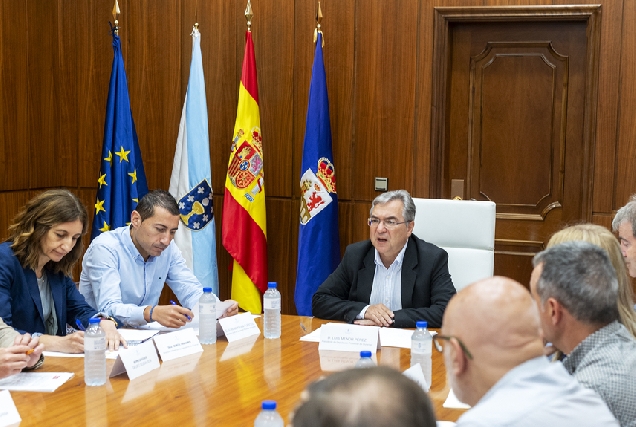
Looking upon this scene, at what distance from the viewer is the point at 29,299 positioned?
317cm

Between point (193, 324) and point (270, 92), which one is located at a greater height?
point (270, 92)

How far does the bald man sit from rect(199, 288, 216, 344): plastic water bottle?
1.72 m

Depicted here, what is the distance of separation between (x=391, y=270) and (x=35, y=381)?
188 cm

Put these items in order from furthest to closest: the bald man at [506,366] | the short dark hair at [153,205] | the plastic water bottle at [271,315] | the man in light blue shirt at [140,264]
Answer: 1. the short dark hair at [153,205]
2. the man in light blue shirt at [140,264]
3. the plastic water bottle at [271,315]
4. the bald man at [506,366]

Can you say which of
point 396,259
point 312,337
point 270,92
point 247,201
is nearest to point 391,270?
point 396,259

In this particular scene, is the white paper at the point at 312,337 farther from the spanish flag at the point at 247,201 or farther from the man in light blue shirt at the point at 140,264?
the spanish flag at the point at 247,201

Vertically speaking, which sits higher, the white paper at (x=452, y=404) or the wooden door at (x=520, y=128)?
the wooden door at (x=520, y=128)

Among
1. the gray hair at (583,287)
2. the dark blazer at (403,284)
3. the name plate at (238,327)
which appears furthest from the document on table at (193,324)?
the gray hair at (583,287)

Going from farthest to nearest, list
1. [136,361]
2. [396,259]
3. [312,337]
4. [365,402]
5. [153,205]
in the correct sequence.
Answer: [396,259] → [153,205] → [312,337] → [136,361] → [365,402]

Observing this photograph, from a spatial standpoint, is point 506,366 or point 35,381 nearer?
point 506,366

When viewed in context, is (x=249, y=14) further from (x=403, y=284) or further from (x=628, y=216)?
(x=628, y=216)

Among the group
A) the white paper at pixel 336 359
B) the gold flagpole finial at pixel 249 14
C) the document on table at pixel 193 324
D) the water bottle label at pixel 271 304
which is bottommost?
the white paper at pixel 336 359

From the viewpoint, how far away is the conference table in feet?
7.48

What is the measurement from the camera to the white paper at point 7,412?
7.18 feet
